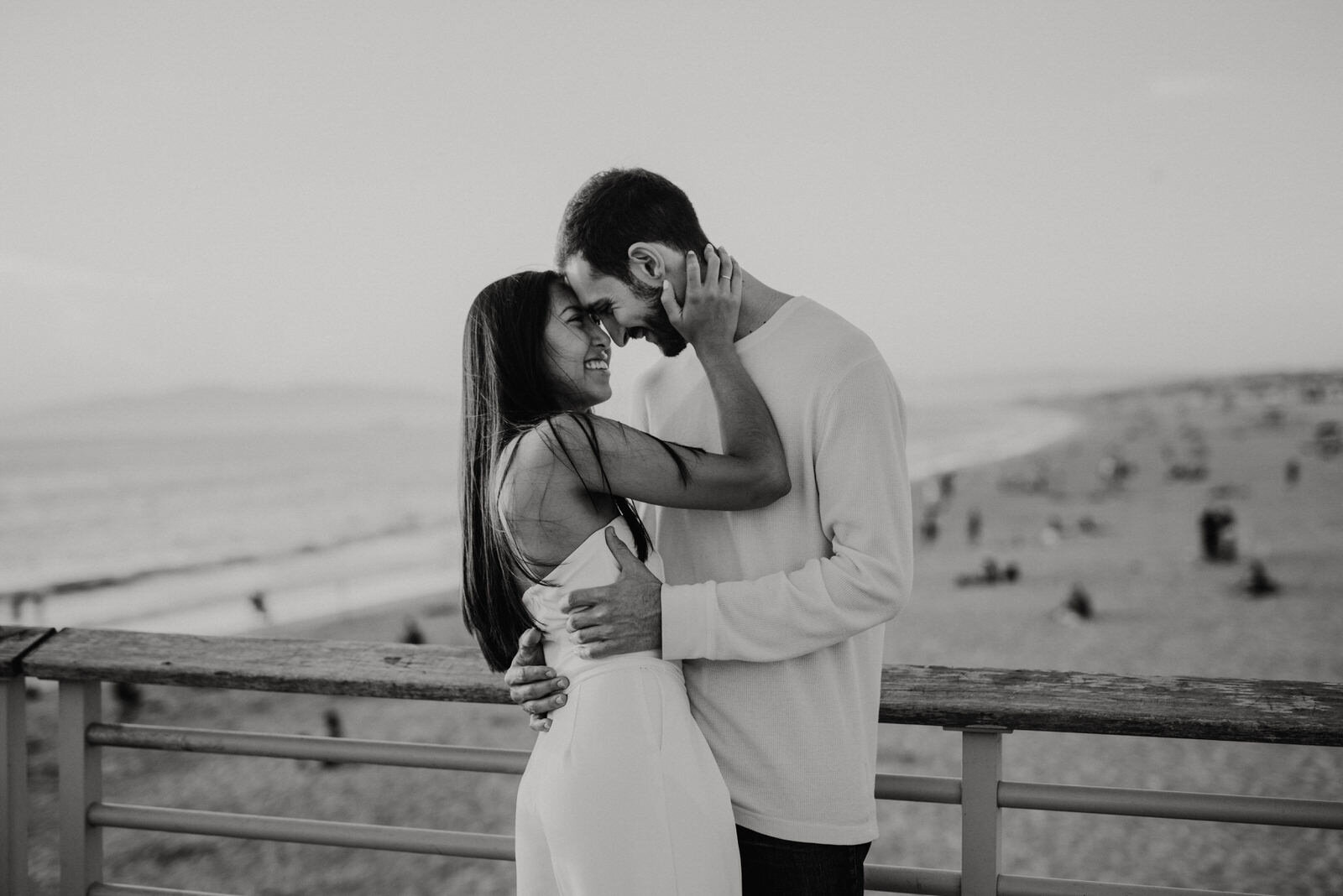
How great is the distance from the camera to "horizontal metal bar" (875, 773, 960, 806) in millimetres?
1927

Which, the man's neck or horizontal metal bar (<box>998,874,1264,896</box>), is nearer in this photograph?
horizontal metal bar (<box>998,874,1264,896</box>)

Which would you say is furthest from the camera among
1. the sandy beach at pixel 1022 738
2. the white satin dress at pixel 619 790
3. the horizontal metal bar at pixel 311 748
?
the sandy beach at pixel 1022 738

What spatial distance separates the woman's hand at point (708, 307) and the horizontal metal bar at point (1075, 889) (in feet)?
3.64

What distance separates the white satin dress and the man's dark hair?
54 centimetres

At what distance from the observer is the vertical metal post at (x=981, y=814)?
1905mm

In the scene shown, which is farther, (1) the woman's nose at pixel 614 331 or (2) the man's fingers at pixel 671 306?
(1) the woman's nose at pixel 614 331

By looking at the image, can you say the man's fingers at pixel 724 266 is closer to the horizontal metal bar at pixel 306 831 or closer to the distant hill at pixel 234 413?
the horizontal metal bar at pixel 306 831

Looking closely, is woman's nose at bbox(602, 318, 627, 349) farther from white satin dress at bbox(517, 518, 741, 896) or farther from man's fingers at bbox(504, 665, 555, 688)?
man's fingers at bbox(504, 665, 555, 688)

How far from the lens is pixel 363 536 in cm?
2698

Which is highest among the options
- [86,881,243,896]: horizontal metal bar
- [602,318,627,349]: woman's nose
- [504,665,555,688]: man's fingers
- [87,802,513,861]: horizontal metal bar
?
[602,318,627,349]: woman's nose

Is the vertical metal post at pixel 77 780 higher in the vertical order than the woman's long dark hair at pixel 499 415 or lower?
lower

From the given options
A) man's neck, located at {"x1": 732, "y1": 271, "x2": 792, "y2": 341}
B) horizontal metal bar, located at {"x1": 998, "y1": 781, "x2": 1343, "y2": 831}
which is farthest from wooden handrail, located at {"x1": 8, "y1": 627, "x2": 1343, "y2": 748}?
man's neck, located at {"x1": 732, "y1": 271, "x2": 792, "y2": 341}

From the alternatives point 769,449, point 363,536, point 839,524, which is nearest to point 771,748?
point 839,524

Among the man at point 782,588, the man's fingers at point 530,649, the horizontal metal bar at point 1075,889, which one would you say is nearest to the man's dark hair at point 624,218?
the man at point 782,588
